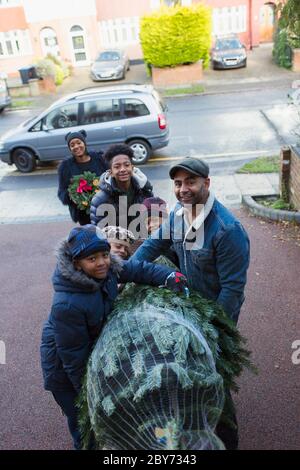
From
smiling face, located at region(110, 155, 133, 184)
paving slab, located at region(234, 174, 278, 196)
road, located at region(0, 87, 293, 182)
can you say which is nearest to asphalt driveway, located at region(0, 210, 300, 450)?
paving slab, located at region(234, 174, 278, 196)

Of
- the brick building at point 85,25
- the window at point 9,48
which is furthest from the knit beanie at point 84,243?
the window at point 9,48

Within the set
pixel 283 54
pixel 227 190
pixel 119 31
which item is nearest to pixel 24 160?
pixel 227 190

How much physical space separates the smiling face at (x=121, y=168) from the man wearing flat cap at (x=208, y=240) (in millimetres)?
1292

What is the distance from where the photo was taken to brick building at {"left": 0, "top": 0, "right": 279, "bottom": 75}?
26.9 metres

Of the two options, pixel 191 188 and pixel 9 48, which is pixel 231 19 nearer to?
pixel 9 48

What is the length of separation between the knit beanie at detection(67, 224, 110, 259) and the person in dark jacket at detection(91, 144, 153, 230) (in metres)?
1.47

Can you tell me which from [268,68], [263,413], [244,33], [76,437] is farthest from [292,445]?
[244,33]

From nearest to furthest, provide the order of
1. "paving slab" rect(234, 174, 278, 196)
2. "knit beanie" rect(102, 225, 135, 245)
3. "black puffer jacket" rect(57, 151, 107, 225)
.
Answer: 1. "knit beanie" rect(102, 225, 135, 245)
2. "black puffer jacket" rect(57, 151, 107, 225)
3. "paving slab" rect(234, 174, 278, 196)

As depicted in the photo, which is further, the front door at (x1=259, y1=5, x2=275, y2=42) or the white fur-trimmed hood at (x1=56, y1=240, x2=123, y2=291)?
the front door at (x1=259, y1=5, x2=275, y2=42)

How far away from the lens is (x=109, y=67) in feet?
77.8

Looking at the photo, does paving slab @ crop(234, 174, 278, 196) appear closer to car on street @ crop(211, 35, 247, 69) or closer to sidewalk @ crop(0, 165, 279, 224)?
sidewalk @ crop(0, 165, 279, 224)

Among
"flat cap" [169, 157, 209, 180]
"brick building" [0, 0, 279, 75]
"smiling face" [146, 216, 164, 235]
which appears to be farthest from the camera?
"brick building" [0, 0, 279, 75]

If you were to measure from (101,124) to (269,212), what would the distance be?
5556 mm
